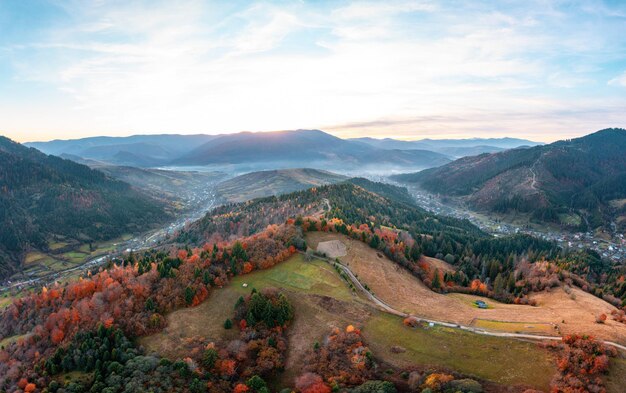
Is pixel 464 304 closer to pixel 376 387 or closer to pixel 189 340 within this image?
pixel 376 387

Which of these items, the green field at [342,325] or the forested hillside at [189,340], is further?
the forested hillside at [189,340]

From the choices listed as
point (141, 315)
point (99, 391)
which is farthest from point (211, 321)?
point (99, 391)

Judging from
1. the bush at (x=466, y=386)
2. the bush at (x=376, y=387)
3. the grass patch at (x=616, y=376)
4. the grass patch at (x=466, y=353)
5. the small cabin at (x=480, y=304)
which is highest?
the grass patch at (x=616, y=376)

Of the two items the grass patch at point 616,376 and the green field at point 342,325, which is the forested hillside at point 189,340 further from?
the green field at point 342,325

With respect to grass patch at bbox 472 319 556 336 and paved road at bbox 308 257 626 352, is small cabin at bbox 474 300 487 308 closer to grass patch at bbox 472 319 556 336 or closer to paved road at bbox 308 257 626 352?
grass patch at bbox 472 319 556 336

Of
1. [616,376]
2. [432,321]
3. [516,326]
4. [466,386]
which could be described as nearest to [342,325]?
[432,321]

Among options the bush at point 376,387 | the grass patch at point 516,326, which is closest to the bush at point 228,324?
the bush at point 376,387

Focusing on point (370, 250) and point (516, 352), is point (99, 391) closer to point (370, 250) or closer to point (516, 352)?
point (516, 352)
